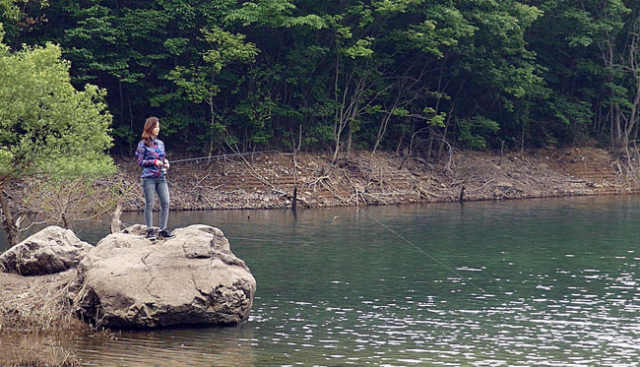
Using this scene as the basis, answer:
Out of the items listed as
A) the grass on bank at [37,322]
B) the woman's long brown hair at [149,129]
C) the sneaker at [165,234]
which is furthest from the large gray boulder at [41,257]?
the woman's long brown hair at [149,129]

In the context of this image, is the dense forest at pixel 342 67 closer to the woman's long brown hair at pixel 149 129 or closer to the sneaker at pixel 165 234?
the sneaker at pixel 165 234

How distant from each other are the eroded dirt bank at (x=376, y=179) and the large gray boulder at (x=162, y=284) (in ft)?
71.3

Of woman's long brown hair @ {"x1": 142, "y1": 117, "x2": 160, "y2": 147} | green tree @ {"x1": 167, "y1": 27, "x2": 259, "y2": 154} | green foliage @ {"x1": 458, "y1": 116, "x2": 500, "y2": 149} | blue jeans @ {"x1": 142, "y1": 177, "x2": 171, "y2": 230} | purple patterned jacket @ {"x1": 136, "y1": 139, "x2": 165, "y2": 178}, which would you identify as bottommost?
blue jeans @ {"x1": 142, "y1": 177, "x2": 171, "y2": 230}

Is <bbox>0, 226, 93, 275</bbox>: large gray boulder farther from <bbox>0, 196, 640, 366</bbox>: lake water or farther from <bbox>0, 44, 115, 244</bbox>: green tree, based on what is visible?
<bbox>0, 44, 115, 244</bbox>: green tree

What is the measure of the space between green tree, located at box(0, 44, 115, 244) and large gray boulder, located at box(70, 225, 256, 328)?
17.6ft

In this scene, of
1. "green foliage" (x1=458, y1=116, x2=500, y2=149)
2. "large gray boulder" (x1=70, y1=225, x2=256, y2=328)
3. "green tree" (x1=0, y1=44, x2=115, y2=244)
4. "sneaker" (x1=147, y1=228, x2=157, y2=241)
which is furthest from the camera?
"green foliage" (x1=458, y1=116, x2=500, y2=149)

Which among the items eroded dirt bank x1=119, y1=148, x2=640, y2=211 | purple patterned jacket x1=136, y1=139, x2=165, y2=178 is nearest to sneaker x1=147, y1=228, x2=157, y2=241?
purple patterned jacket x1=136, y1=139, x2=165, y2=178

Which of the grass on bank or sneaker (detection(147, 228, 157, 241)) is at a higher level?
sneaker (detection(147, 228, 157, 241))

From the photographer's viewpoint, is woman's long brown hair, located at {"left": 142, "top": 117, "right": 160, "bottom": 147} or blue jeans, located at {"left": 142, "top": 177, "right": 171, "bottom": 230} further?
blue jeans, located at {"left": 142, "top": 177, "right": 171, "bottom": 230}

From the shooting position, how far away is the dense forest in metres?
43.5

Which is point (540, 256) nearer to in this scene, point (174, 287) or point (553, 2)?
point (174, 287)

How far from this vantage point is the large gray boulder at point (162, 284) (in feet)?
56.9

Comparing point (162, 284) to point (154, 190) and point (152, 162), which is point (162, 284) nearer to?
point (154, 190)

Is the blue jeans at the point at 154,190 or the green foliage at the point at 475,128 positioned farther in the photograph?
the green foliage at the point at 475,128
